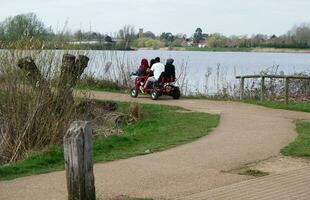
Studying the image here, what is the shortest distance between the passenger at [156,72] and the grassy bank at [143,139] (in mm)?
2632

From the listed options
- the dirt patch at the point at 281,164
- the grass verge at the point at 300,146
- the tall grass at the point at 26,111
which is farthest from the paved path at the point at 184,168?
the tall grass at the point at 26,111

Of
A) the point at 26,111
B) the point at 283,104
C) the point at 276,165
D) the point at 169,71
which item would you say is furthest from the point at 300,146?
the point at 169,71

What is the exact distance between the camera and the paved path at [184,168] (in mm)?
8648

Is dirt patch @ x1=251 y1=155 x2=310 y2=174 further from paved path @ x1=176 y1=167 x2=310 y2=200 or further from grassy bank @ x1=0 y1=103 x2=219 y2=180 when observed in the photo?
grassy bank @ x1=0 y1=103 x2=219 y2=180

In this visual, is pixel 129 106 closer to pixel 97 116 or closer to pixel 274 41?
pixel 97 116

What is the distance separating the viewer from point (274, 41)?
6041 centimetres

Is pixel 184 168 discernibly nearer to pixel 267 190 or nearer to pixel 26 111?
pixel 267 190

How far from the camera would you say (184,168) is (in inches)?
408

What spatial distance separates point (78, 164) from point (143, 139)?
21.6ft

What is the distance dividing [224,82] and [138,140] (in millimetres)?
13940

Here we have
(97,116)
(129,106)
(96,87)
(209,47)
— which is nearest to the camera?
(97,116)

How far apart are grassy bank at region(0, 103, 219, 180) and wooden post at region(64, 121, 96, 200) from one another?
2.54 meters

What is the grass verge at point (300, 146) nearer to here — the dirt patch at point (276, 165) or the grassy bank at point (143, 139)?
the dirt patch at point (276, 165)

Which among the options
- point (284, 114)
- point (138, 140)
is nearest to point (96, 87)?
point (284, 114)
